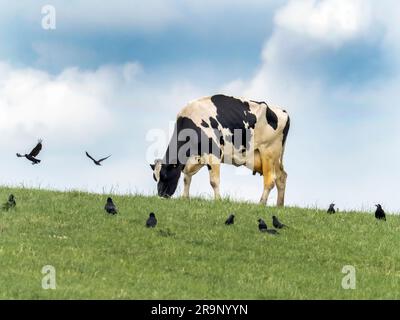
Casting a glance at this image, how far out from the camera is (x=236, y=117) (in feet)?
95.8

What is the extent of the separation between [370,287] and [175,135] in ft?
44.0

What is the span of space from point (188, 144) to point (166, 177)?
152 cm

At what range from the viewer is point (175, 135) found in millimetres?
29078

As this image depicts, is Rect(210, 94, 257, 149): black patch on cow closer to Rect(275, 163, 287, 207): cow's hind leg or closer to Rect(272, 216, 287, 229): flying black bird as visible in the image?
Rect(275, 163, 287, 207): cow's hind leg

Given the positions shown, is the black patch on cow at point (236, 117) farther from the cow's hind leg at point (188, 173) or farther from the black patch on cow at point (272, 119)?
the cow's hind leg at point (188, 173)

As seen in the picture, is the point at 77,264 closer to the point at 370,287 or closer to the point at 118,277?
the point at 118,277

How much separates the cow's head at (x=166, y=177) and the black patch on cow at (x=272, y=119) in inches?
170

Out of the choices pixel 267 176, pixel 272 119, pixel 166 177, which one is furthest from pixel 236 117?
pixel 166 177

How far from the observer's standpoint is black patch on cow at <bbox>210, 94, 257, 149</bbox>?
28844 millimetres

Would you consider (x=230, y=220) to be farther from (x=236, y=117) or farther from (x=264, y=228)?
(x=236, y=117)

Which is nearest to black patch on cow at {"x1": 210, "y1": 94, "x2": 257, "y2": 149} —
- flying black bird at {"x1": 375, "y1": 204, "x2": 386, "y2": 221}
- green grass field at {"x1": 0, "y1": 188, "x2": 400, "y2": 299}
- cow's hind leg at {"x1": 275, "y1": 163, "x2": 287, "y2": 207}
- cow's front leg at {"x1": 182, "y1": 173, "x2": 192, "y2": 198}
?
cow's hind leg at {"x1": 275, "y1": 163, "x2": 287, "y2": 207}
